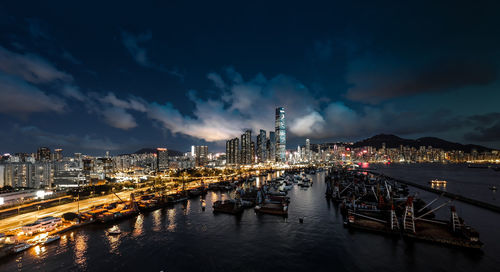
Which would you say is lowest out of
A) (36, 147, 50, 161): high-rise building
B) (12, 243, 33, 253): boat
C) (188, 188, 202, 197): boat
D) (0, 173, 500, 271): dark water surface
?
(188, 188, 202, 197): boat

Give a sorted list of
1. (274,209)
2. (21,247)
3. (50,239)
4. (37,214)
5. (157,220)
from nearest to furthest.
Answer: (21,247)
(50,239)
(37,214)
(157,220)
(274,209)

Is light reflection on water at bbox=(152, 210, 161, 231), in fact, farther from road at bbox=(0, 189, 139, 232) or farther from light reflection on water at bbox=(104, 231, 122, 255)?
road at bbox=(0, 189, 139, 232)

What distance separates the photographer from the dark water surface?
22281 millimetres

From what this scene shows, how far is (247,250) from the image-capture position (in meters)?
26.0

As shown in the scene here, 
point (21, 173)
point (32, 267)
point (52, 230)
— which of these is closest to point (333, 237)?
point (32, 267)

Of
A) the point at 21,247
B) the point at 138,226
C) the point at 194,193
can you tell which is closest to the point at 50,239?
the point at 21,247

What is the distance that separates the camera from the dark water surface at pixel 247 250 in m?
22.3

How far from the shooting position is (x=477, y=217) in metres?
38.1

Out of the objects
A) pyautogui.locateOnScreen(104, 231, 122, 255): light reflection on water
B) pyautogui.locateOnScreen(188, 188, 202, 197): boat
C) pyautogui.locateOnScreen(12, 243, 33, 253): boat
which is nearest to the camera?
pyautogui.locateOnScreen(12, 243, 33, 253): boat

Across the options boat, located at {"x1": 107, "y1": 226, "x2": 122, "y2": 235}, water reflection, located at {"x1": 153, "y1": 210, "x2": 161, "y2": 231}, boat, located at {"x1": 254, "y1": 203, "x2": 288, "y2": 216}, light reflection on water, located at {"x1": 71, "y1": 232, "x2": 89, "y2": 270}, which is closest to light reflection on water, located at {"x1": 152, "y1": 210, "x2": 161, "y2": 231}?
water reflection, located at {"x1": 153, "y1": 210, "x2": 161, "y2": 231}

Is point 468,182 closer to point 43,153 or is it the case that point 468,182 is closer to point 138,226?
point 138,226

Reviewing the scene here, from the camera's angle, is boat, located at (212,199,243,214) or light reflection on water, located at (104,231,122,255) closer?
light reflection on water, located at (104,231,122,255)

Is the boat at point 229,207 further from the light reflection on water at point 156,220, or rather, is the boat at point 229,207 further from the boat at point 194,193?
the boat at point 194,193

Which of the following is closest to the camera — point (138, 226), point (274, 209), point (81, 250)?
point (81, 250)
